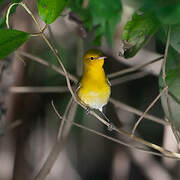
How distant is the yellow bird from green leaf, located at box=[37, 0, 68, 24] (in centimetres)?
72

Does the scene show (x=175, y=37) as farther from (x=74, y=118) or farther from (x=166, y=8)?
(x=74, y=118)

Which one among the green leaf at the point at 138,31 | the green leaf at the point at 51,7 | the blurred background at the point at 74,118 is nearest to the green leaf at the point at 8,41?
the green leaf at the point at 51,7

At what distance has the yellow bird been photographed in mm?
1326

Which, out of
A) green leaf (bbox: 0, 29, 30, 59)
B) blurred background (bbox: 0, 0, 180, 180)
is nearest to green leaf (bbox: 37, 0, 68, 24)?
green leaf (bbox: 0, 29, 30, 59)

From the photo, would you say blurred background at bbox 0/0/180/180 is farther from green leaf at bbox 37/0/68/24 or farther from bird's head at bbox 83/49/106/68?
green leaf at bbox 37/0/68/24

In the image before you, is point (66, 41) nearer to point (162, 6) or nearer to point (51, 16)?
point (51, 16)

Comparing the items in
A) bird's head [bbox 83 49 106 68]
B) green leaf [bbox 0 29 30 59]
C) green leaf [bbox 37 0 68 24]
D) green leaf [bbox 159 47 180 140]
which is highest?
green leaf [bbox 37 0 68 24]

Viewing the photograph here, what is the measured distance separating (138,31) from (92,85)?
702mm

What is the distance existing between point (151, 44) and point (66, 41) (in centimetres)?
51

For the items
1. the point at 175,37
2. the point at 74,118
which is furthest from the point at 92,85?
the point at 175,37

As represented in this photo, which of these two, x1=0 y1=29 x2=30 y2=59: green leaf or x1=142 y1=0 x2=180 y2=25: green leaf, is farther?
x1=0 y1=29 x2=30 y2=59: green leaf

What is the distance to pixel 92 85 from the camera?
1.34 meters

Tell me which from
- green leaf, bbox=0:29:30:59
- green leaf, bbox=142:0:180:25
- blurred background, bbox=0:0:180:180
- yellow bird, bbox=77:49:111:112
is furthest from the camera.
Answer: blurred background, bbox=0:0:180:180

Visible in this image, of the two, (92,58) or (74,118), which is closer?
(92,58)
